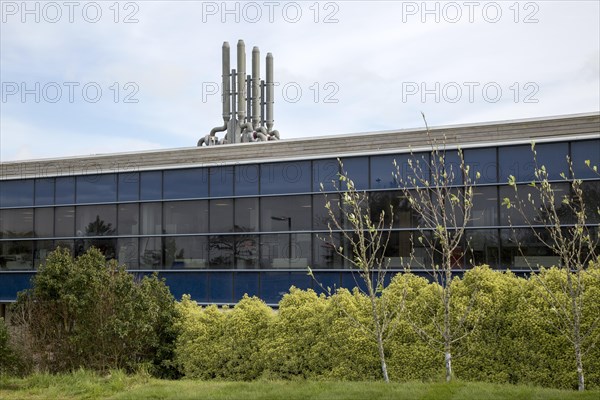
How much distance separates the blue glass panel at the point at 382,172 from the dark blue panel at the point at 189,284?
266 inches

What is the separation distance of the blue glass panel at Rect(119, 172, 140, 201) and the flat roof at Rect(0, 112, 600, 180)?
0.85ft

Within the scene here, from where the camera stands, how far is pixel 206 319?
685 inches

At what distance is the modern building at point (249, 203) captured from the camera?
21.8m

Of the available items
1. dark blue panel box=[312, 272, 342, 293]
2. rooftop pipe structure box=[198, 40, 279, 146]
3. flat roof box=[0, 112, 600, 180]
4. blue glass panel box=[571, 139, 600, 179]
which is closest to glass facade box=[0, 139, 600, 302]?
blue glass panel box=[571, 139, 600, 179]

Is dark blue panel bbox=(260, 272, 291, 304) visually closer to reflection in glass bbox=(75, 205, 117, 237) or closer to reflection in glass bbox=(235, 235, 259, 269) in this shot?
reflection in glass bbox=(235, 235, 259, 269)

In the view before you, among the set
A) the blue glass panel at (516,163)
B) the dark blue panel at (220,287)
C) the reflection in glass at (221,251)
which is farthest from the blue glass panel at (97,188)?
the blue glass panel at (516,163)

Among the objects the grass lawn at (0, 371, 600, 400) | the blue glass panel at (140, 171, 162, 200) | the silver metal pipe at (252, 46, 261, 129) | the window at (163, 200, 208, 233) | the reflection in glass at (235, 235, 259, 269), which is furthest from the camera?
the silver metal pipe at (252, 46, 261, 129)

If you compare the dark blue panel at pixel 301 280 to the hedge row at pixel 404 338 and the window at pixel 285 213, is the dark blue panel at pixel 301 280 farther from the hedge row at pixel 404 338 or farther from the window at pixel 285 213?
the hedge row at pixel 404 338

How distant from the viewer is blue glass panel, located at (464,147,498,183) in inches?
867

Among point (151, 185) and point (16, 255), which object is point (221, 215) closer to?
point (151, 185)

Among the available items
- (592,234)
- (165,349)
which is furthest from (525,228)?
(165,349)

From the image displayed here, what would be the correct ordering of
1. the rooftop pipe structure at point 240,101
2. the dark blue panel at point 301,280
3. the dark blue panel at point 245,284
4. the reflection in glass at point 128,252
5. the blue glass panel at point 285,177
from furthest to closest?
the rooftop pipe structure at point 240,101 → the reflection in glass at point 128,252 → the dark blue panel at point 245,284 → the blue glass panel at point 285,177 → the dark blue panel at point 301,280

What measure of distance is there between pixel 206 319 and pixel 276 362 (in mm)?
2329

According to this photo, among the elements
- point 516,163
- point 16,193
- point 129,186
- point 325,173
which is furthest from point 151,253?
point 516,163
